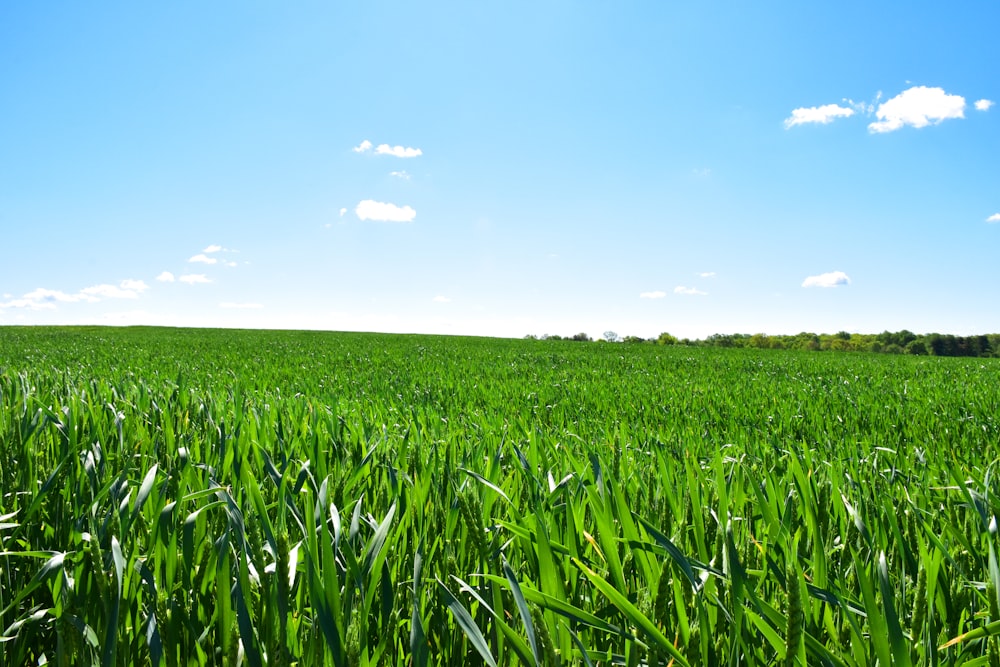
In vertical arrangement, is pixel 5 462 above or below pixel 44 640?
above

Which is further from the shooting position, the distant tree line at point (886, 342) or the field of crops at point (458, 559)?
the distant tree line at point (886, 342)

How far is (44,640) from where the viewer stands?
1.42 metres

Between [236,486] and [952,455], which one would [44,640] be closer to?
[236,486]

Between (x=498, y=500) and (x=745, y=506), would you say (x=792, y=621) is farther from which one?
(x=745, y=506)

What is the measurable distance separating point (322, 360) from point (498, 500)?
11761 mm

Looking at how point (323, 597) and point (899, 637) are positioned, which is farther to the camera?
point (323, 597)

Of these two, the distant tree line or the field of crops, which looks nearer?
the field of crops

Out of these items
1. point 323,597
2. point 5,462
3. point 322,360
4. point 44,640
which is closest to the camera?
point 323,597

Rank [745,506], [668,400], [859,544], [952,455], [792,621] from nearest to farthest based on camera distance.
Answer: [792,621] → [859,544] → [745,506] → [952,455] → [668,400]

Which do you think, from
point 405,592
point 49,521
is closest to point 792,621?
point 405,592

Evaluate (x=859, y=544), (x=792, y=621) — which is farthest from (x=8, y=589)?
(x=859, y=544)

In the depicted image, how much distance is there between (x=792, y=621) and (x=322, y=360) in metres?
12.9

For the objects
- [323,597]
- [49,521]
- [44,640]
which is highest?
[323,597]

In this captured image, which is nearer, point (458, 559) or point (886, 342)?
point (458, 559)
